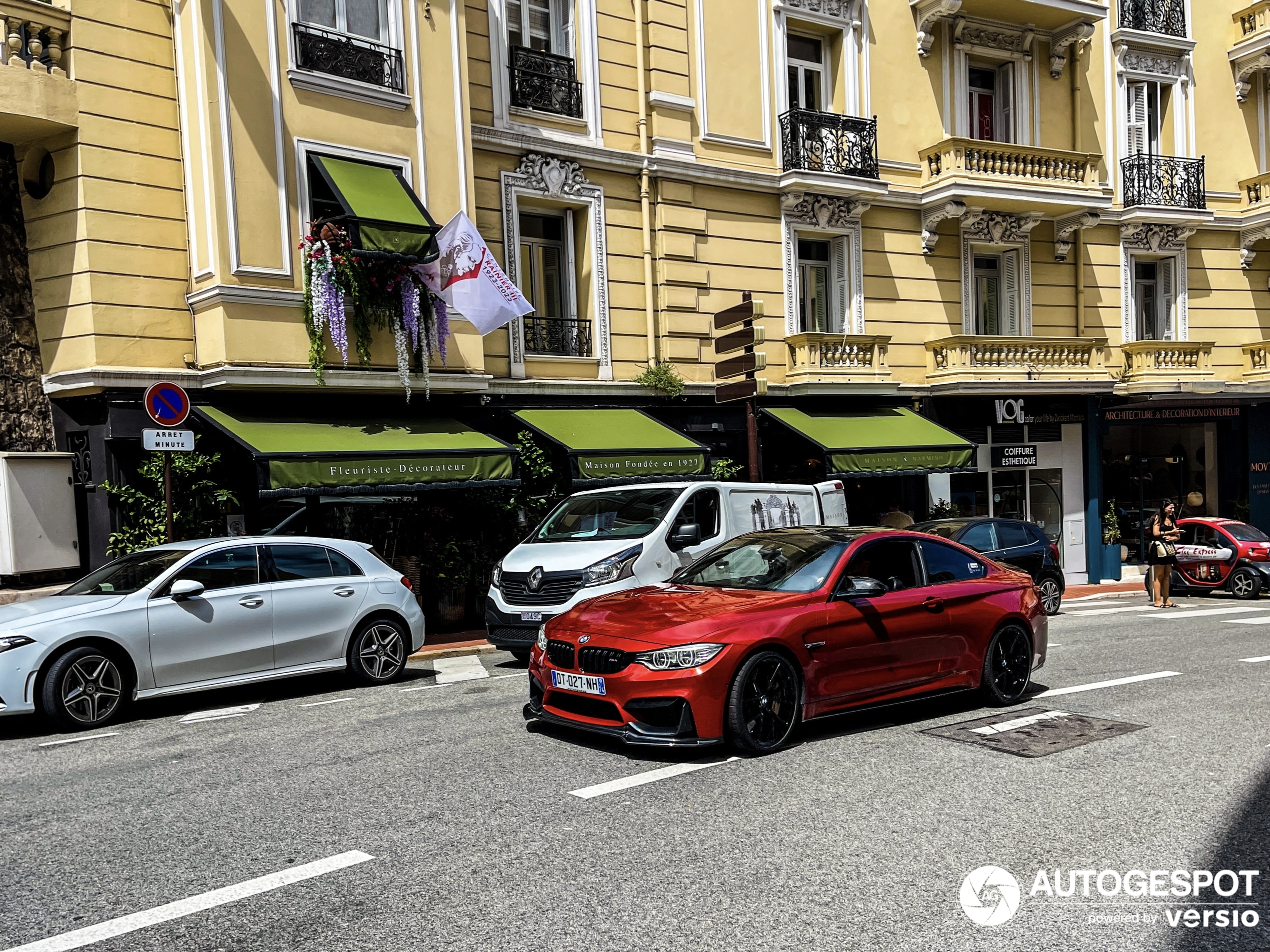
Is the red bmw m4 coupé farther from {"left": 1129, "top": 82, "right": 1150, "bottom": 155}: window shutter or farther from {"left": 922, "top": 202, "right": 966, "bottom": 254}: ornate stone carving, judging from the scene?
{"left": 1129, "top": 82, "right": 1150, "bottom": 155}: window shutter

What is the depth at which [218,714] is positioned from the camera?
9031 millimetres

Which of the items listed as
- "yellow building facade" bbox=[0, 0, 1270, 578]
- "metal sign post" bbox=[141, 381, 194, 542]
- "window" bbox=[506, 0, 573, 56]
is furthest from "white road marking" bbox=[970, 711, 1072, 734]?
"window" bbox=[506, 0, 573, 56]

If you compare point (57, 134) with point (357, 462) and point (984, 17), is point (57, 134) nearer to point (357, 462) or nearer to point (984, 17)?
point (357, 462)

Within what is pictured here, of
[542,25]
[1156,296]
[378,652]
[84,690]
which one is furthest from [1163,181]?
[84,690]

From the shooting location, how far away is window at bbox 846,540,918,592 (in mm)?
7824

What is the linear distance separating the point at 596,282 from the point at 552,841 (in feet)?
44.4

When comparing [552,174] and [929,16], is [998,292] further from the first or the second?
[552,174]

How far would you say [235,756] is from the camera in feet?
24.0

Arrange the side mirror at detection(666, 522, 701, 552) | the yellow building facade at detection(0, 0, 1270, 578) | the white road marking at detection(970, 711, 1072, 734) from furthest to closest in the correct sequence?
1. the yellow building facade at detection(0, 0, 1270, 578)
2. the side mirror at detection(666, 522, 701, 552)
3. the white road marking at detection(970, 711, 1072, 734)

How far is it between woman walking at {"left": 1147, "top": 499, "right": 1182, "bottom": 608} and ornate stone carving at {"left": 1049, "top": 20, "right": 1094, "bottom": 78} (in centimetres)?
1045

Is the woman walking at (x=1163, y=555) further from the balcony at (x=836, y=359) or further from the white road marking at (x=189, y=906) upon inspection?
the white road marking at (x=189, y=906)

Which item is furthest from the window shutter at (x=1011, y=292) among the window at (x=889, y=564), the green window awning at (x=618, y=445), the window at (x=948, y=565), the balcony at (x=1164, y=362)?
the window at (x=889, y=564)

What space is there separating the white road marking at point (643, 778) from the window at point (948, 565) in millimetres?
2457

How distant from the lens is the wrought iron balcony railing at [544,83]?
17.0m
